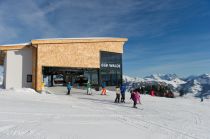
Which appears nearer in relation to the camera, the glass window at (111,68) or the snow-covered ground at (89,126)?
the snow-covered ground at (89,126)

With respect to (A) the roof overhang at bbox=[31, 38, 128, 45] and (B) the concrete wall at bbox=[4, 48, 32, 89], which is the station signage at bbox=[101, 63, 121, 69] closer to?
(A) the roof overhang at bbox=[31, 38, 128, 45]

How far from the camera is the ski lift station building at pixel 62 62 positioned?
3055 centimetres

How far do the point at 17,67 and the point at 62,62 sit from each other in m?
4.80

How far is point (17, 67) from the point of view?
3083 cm

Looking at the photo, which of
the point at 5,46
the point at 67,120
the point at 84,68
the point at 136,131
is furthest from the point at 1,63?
the point at 136,131

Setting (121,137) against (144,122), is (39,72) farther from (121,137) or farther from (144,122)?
(121,137)

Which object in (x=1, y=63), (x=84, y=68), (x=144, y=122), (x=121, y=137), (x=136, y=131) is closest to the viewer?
(x=121, y=137)

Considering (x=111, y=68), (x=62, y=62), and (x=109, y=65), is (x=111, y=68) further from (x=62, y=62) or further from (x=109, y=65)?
(x=62, y=62)

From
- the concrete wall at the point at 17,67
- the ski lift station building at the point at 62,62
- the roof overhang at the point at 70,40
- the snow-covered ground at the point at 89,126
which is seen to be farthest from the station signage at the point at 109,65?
the snow-covered ground at the point at 89,126

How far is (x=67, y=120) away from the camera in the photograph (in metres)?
12.8

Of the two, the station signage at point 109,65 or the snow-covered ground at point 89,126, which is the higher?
the station signage at point 109,65

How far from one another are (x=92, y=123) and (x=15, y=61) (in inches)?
814

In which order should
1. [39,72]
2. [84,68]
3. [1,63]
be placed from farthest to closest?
[1,63] → [84,68] → [39,72]

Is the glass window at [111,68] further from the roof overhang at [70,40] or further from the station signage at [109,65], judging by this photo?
the roof overhang at [70,40]
